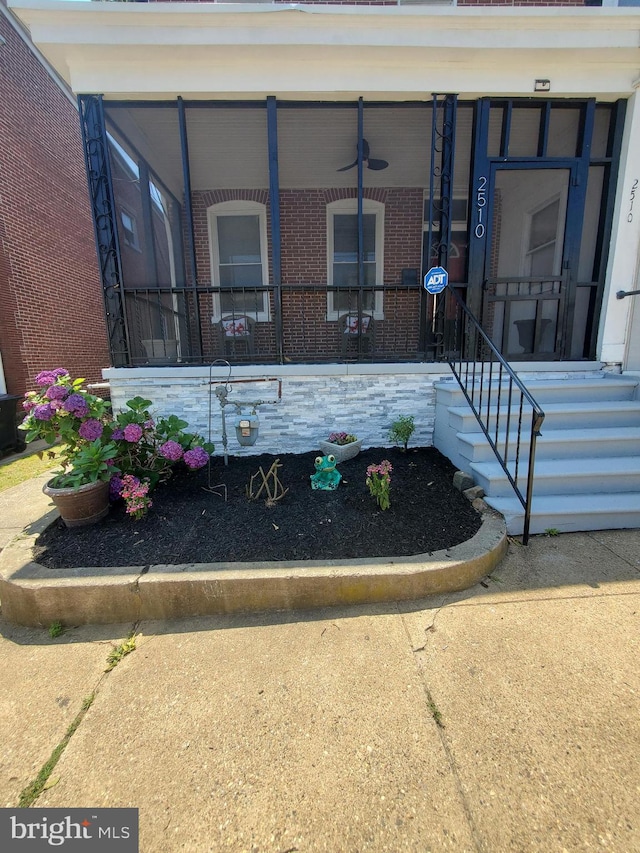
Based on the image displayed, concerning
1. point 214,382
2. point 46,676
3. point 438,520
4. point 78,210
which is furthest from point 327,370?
point 78,210

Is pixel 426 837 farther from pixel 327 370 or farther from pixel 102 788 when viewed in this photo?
pixel 327 370

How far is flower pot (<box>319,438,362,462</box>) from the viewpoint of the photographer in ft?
12.7

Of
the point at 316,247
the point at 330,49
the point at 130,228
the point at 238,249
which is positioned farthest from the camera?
the point at 130,228

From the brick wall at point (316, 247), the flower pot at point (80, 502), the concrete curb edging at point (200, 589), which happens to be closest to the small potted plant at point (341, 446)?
the concrete curb edging at point (200, 589)

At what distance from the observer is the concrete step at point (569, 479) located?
10.1 feet

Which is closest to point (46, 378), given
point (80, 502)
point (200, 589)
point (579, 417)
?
point (80, 502)

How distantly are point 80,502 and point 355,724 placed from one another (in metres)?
2.41

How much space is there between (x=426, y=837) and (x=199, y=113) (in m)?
6.64

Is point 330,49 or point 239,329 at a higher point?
point 330,49

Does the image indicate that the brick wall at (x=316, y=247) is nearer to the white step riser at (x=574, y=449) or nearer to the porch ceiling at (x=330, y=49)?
the porch ceiling at (x=330, y=49)

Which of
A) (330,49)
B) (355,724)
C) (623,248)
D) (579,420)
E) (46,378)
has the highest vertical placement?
(330,49)

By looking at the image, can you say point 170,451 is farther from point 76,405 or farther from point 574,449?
point 574,449

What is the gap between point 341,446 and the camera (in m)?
3.89

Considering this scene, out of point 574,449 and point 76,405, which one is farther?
point 574,449
